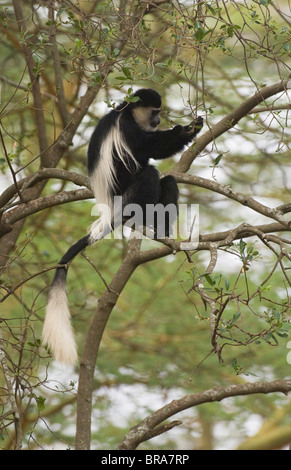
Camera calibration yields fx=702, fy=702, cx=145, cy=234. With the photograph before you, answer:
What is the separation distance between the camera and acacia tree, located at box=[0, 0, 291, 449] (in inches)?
75.7

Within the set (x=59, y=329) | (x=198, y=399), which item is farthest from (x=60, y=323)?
(x=198, y=399)

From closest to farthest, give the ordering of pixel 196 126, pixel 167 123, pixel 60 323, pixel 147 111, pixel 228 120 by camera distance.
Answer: pixel 60 323 → pixel 196 126 → pixel 228 120 → pixel 147 111 → pixel 167 123

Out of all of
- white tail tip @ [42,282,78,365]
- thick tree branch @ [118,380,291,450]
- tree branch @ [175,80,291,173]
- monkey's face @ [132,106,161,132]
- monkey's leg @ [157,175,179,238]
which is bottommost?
thick tree branch @ [118,380,291,450]

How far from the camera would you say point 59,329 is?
2.42 m

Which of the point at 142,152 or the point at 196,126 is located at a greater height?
the point at 142,152

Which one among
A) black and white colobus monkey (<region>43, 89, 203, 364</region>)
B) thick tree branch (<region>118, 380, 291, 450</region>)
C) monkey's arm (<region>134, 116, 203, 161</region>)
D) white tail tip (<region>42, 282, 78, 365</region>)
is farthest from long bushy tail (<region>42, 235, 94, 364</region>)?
monkey's arm (<region>134, 116, 203, 161</region>)

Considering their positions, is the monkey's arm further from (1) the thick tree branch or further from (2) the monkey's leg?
(1) the thick tree branch

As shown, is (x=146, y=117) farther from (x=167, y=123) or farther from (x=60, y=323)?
(x=60, y=323)

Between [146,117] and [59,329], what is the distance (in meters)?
1.13

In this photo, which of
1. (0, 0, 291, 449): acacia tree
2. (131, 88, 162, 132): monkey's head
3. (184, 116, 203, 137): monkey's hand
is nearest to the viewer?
(0, 0, 291, 449): acacia tree

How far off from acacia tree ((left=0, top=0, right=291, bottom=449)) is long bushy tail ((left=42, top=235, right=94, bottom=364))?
84mm
